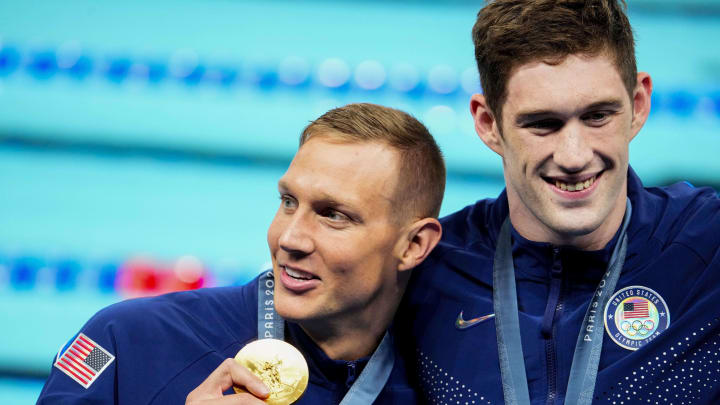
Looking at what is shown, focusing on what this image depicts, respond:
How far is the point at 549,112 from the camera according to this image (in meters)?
1.66

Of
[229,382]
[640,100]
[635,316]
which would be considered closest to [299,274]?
[229,382]

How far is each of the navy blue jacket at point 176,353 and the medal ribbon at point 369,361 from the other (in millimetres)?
25

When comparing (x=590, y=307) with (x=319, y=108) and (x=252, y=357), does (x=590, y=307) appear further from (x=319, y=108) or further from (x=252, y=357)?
(x=319, y=108)

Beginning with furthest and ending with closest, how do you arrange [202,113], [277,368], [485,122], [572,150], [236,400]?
[202,113], [485,122], [572,150], [277,368], [236,400]

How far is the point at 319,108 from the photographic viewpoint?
4289 mm

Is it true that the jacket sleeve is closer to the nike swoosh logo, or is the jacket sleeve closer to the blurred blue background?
the nike swoosh logo

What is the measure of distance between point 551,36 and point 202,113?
109 inches

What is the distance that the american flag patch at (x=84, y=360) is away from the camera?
168 cm

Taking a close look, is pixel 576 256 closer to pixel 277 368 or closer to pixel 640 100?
pixel 640 100

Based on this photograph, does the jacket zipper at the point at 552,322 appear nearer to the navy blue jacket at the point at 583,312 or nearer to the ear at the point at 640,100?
the navy blue jacket at the point at 583,312

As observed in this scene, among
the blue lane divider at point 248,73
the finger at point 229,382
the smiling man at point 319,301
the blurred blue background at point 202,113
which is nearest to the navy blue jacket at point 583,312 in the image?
the smiling man at point 319,301

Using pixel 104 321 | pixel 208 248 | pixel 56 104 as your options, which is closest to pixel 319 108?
pixel 208 248

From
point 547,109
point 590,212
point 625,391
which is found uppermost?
point 547,109

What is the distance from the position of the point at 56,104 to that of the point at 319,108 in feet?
4.16
